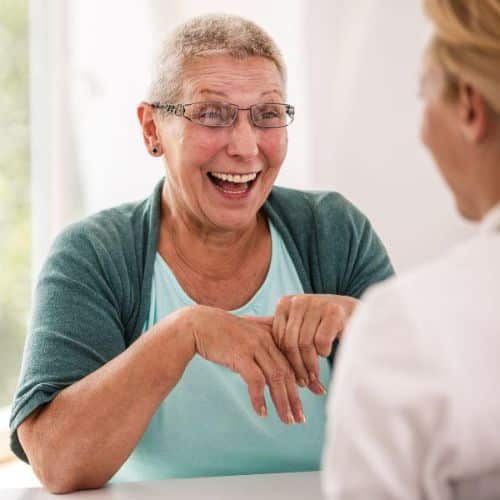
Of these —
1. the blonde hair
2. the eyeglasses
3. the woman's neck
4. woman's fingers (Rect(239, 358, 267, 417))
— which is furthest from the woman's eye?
the blonde hair

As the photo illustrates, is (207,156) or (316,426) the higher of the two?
(207,156)

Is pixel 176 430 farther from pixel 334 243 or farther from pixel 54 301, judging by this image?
pixel 334 243

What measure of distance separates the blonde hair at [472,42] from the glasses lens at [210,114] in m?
0.96

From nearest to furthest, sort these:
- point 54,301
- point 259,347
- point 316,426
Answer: point 259,347 < point 54,301 < point 316,426

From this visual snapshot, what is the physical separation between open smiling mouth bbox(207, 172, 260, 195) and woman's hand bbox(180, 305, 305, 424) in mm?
417

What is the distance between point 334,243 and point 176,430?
20.6 inches

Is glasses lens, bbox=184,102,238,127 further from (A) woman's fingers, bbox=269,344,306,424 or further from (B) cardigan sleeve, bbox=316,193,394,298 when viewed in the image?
(A) woman's fingers, bbox=269,344,306,424

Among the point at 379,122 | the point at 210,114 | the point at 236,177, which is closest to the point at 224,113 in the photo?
the point at 210,114

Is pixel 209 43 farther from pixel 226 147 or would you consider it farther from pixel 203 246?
pixel 203 246

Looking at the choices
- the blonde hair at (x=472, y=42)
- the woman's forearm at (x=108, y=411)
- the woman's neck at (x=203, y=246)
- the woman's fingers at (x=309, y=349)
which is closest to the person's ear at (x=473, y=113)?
the blonde hair at (x=472, y=42)

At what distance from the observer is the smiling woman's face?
6.10 ft

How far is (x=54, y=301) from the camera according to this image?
5.79ft

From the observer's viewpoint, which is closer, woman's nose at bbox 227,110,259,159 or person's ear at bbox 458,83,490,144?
person's ear at bbox 458,83,490,144

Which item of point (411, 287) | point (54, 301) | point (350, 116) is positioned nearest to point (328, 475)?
point (411, 287)
